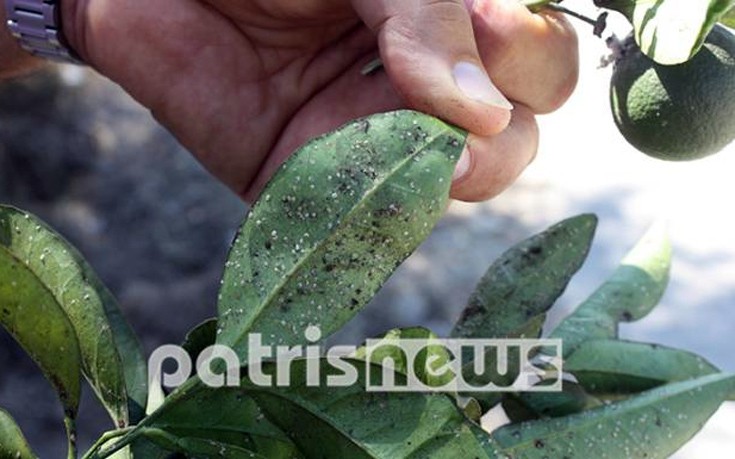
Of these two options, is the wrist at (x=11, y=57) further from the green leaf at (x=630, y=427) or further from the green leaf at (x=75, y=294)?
the green leaf at (x=630, y=427)

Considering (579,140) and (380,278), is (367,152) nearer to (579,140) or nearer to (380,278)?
(380,278)

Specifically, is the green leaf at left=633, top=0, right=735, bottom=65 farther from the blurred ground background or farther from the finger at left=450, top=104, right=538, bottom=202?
the blurred ground background

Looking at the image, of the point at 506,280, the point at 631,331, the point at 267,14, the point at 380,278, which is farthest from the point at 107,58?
the point at 631,331

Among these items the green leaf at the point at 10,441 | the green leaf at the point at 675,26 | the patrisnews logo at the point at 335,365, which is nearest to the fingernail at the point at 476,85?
the green leaf at the point at 675,26

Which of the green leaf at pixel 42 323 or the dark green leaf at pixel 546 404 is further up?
the green leaf at pixel 42 323

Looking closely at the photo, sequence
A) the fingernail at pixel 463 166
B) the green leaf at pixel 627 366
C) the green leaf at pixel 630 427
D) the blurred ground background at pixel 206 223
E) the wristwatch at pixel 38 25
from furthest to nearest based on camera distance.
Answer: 1. the blurred ground background at pixel 206 223
2. the wristwatch at pixel 38 25
3. the fingernail at pixel 463 166
4. the green leaf at pixel 627 366
5. the green leaf at pixel 630 427

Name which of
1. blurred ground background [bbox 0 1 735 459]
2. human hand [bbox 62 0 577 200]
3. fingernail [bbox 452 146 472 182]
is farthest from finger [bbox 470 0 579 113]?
blurred ground background [bbox 0 1 735 459]
